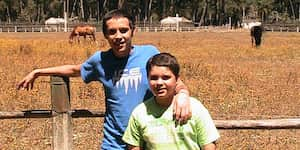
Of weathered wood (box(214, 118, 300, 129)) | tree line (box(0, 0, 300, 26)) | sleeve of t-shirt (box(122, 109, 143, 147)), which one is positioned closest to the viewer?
sleeve of t-shirt (box(122, 109, 143, 147))

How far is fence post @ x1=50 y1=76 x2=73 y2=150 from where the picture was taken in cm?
461

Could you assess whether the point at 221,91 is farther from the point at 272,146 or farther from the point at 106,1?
the point at 106,1

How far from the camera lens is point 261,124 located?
4945 millimetres

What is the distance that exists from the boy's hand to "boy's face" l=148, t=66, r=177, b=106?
0.17 ft

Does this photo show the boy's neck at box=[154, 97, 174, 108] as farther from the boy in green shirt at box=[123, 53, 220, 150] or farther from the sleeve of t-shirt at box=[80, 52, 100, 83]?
the sleeve of t-shirt at box=[80, 52, 100, 83]

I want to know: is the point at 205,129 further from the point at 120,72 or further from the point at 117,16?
the point at 117,16

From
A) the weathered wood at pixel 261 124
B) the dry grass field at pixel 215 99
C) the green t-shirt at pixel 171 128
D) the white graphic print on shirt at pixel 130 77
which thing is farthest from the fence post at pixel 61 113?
the dry grass field at pixel 215 99

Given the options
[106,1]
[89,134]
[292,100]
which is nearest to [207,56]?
[292,100]

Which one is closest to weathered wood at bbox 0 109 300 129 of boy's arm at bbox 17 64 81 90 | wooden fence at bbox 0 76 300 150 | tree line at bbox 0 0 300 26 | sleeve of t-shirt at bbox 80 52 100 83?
wooden fence at bbox 0 76 300 150

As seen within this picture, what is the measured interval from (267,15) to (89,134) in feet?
321

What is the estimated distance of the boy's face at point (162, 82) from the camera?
130 inches

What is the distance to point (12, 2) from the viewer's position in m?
96.8

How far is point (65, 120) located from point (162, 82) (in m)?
1.71

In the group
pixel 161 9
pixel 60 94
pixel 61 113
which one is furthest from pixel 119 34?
pixel 161 9
